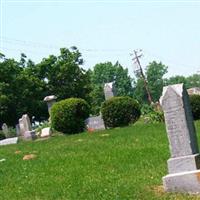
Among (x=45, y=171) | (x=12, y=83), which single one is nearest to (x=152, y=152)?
(x=45, y=171)

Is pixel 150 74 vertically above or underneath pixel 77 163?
above

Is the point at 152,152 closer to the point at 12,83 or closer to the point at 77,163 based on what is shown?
the point at 77,163

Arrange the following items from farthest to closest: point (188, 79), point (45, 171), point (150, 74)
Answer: point (188, 79)
point (150, 74)
point (45, 171)

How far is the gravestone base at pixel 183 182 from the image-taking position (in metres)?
9.30

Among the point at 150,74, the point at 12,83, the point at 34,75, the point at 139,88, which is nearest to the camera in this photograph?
the point at 12,83

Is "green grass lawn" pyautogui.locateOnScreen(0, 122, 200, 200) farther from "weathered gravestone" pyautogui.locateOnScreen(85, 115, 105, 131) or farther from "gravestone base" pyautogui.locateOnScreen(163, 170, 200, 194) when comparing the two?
"weathered gravestone" pyautogui.locateOnScreen(85, 115, 105, 131)

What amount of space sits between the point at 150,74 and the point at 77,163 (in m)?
132

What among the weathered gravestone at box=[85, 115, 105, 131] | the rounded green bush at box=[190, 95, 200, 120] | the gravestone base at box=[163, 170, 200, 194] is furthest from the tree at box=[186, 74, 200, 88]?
the gravestone base at box=[163, 170, 200, 194]

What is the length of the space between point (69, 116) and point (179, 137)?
18.5 metres

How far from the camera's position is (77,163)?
13.8m

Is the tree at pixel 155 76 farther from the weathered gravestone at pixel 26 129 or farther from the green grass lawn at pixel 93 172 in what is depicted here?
the green grass lawn at pixel 93 172

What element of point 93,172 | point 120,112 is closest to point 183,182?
point 93,172

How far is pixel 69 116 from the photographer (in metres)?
28.1

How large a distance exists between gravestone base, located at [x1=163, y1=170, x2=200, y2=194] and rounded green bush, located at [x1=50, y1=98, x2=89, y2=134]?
1877 centimetres
